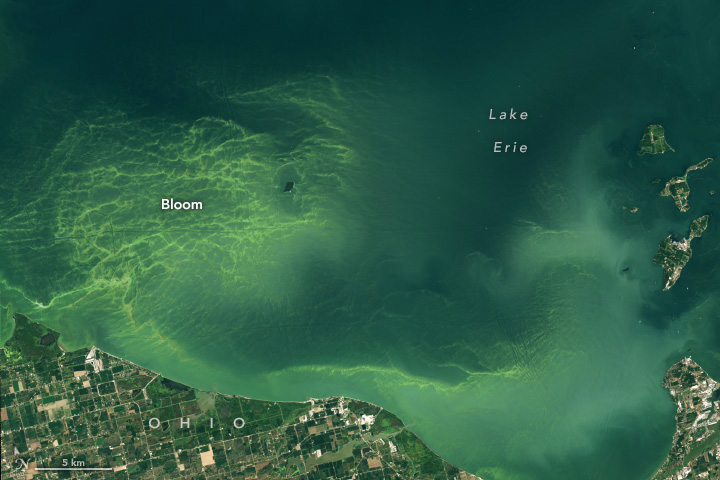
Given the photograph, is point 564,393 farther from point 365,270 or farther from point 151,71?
A: point 151,71

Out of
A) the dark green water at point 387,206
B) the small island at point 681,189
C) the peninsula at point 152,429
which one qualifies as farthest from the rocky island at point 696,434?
the peninsula at point 152,429

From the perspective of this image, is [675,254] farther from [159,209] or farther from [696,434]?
[159,209]

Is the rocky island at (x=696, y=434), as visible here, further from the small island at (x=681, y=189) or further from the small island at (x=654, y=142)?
the small island at (x=654, y=142)

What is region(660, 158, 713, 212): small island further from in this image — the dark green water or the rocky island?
the rocky island

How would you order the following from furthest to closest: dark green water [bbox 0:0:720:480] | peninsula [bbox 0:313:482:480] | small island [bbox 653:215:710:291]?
small island [bbox 653:215:710:291], dark green water [bbox 0:0:720:480], peninsula [bbox 0:313:482:480]

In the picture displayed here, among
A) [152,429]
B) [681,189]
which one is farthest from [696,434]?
[152,429]

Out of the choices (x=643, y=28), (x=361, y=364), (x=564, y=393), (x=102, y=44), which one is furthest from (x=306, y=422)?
(x=643, y=28)

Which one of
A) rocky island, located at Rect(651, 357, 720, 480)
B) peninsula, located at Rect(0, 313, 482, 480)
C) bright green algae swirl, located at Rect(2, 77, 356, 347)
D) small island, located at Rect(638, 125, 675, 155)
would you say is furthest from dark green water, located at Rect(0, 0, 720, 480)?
peninsula, located at Rect(0, 313, 482, 480)
